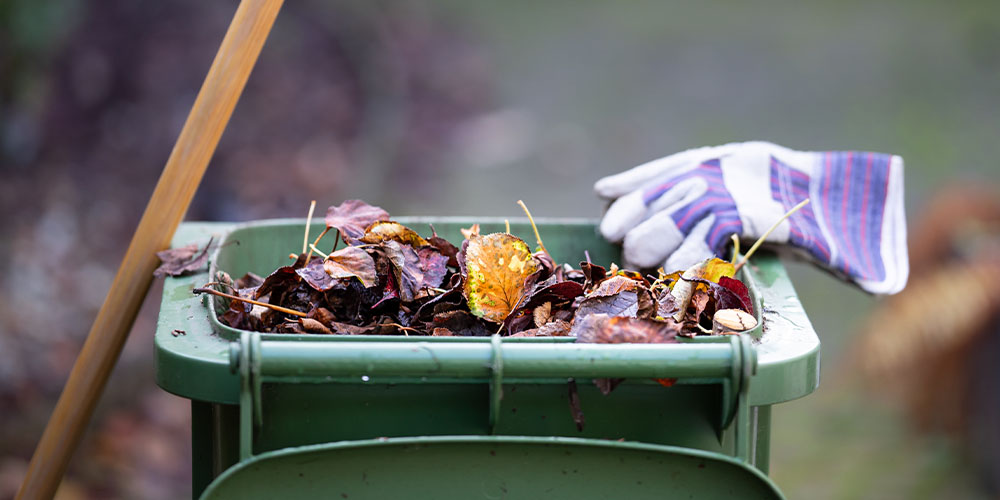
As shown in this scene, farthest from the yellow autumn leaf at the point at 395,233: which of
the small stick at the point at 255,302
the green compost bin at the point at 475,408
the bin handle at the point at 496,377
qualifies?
the bin handle at the point at 496,377

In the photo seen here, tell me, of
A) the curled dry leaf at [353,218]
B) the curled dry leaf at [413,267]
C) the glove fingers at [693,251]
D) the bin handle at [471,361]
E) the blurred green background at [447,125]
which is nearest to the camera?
the bin handle at [471,361]

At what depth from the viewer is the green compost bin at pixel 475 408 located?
95 centimetres

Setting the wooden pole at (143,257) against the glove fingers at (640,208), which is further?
the glove fingers at (640,208)

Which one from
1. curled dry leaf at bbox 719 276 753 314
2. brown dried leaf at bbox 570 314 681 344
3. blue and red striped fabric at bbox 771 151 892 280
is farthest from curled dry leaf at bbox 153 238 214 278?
blue and red striped fabric at bbox 771 151 892 280

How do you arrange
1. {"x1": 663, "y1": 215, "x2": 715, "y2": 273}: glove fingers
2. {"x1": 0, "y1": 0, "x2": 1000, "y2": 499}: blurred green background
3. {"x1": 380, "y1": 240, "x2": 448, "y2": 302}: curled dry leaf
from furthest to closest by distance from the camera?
{"x1": 0, "y1": 0, "x2": 1000, "y2": 499}: blurred green background, {"x1": 663, "y1": 215, "x2": 715, "y2": 273}: glove fingers, {"x1": 380, "y1": 240, "x2": 448, "y2": 302}: curled dry leaf

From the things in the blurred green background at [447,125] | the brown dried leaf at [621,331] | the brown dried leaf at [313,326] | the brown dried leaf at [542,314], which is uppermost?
the brown dried leaf at [621,331]

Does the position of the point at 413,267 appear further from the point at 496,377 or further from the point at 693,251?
the point at 693,251

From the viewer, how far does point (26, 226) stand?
119 inches

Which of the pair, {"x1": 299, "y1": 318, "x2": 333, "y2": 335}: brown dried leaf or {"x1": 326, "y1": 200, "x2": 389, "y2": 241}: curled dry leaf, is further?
{"x1": 326, "y1": 200, "x2": 389, "y2": 241}: curled dry leaf

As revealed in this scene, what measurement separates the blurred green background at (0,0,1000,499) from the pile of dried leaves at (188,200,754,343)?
1.76m

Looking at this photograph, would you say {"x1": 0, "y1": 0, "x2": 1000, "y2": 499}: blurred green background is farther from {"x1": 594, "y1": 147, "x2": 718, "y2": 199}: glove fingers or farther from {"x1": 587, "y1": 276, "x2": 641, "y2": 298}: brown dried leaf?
{"x1": 587, "y1": 276, "x2": 641, "y2": 298}: brown dried leaf

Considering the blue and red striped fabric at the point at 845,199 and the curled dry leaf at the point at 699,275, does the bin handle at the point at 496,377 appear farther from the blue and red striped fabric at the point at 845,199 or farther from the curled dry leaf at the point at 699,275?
the blue and red striped fabric at the point at 845,199

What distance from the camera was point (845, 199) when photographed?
1.66 m

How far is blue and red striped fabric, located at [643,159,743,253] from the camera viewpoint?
59.1 inches
